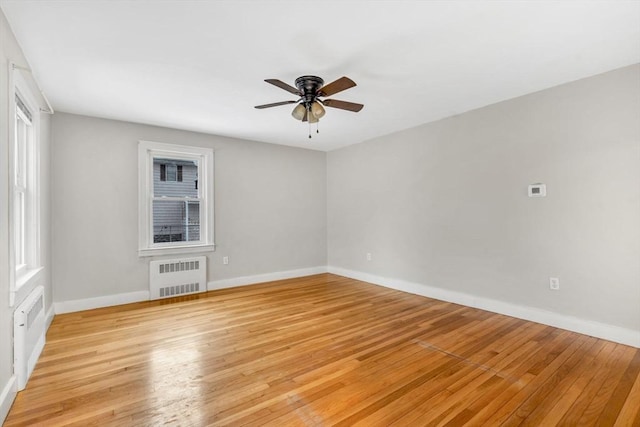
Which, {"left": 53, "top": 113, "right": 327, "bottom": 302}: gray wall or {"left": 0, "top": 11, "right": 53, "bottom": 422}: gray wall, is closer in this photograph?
{"left": 0, "top": 11, "right": 53, "bottom": 422}: gray wall

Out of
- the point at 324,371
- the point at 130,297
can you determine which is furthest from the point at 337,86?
the point at 130,297

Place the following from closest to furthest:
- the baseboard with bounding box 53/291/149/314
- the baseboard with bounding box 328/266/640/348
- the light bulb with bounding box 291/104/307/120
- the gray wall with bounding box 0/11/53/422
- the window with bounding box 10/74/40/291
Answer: the gray wall with bounding box 0/11/53/422, the window with bounding box 10/74/40/291, the baseboard with bounding box 328/266/640/348, the light bulb with bounding box 291/104/307/120, the baseboard with bounding box 53/291/149/314

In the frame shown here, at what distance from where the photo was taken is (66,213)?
3.77 m

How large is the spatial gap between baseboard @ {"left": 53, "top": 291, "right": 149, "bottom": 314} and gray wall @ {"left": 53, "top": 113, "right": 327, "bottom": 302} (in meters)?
0.06

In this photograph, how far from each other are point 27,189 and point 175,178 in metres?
1.97

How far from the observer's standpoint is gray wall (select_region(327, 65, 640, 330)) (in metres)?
2.76

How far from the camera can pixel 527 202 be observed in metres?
3.34

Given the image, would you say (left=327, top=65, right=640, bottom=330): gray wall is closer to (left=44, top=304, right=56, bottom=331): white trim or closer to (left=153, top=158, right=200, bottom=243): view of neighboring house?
(left=153, top=158, right=200, bottom=243): view of neighboring house

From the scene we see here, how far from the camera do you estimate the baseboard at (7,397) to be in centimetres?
175

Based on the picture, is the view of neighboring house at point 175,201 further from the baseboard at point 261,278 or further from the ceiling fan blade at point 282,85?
the ceiling fan blade at point 282,85

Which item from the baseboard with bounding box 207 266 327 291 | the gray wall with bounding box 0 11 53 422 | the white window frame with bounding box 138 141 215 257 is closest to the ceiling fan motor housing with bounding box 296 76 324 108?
the gray wall with bounding box 0 11 53 422

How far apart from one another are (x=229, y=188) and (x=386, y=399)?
3.99 m

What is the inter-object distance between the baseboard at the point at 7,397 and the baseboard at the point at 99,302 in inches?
81.1

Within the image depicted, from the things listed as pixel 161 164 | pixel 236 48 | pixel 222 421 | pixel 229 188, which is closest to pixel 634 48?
pixel 236 48
